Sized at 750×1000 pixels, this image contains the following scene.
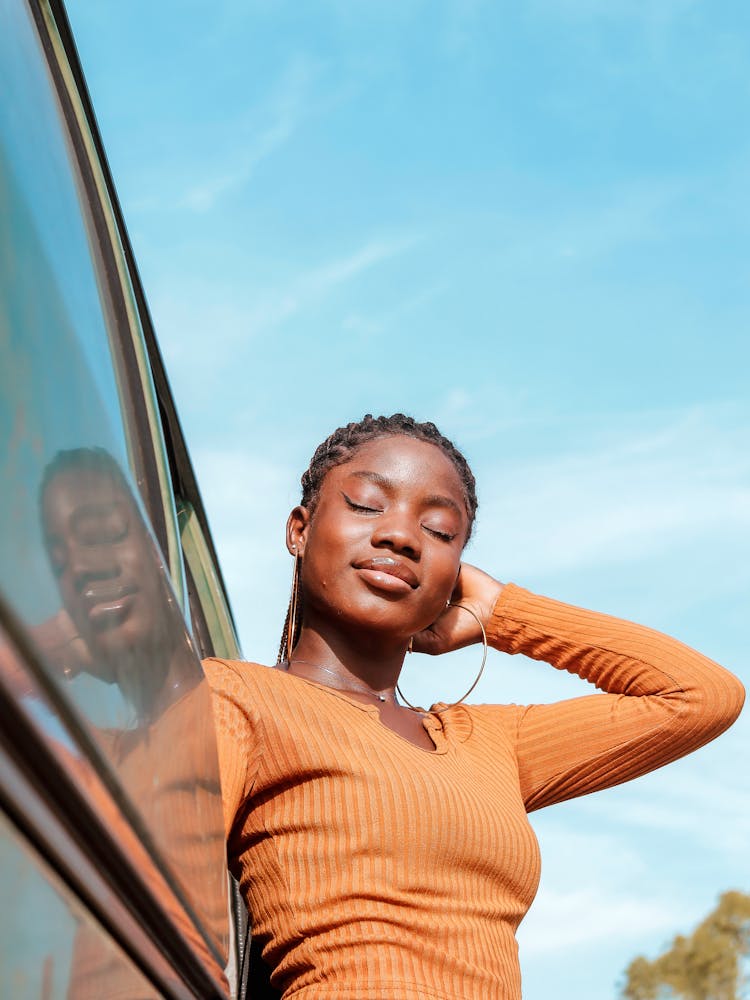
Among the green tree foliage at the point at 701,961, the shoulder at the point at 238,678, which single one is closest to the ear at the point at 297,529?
the shoulder at the point at 238,678

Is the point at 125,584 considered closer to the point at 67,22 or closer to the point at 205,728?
the point at 205,728

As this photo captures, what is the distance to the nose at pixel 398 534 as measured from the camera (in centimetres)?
210

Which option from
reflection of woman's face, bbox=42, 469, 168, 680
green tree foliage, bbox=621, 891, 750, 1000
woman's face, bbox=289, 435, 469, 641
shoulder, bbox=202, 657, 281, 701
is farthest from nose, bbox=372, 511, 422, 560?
green tree foliage, bbox=621, 891, 750, 1000

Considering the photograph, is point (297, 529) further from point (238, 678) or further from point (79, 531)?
point (79, 531)

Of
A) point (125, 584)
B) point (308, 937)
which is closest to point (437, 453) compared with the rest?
point (308, 937)

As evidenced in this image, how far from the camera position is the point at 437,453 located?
7.51ft

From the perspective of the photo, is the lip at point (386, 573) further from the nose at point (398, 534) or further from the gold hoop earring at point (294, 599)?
the gold hoop earring at point (294, 599)

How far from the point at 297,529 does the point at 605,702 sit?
27.7 inches

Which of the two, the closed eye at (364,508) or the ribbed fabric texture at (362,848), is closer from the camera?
the ribbed fabric texture at (362,848)

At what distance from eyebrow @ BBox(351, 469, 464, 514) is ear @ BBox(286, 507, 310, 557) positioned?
0.14 metres

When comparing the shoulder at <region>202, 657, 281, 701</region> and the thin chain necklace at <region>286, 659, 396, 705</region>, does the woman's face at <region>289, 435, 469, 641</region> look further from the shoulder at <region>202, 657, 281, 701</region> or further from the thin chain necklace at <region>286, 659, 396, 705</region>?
the shoulder at <region>202, 657, 281, 701</region>

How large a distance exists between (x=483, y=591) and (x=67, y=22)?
154cm

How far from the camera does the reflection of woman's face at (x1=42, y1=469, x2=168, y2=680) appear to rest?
72 centimetres

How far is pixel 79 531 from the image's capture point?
759 millimetres
